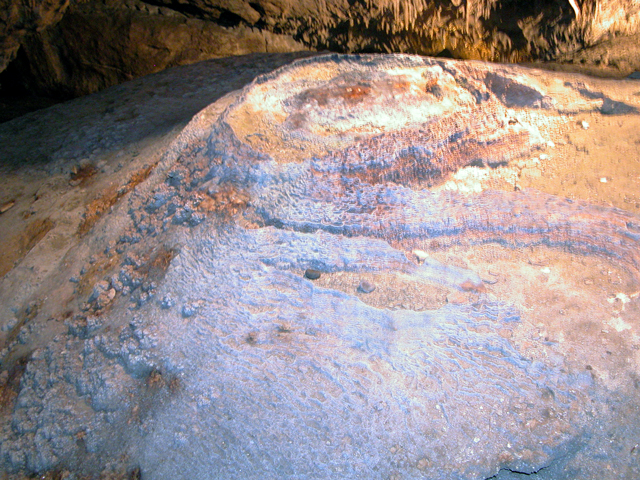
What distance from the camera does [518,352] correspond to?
106cm

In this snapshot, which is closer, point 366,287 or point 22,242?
point 366,287

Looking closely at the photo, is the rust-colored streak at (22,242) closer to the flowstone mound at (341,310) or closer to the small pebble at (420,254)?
the flowstone mound at (341,310)

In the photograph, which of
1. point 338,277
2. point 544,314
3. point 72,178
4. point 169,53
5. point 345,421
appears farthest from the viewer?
point 169,53

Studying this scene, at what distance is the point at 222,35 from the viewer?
9.62 ft

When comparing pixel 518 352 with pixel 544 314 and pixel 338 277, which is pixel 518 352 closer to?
pixel 544 314

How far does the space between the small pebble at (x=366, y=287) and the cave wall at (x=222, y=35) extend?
5.47ft

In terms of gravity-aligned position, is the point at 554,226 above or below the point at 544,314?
above

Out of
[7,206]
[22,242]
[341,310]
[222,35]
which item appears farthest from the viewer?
[222,35]

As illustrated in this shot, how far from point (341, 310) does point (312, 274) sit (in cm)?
13

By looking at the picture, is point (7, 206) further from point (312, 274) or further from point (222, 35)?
point (222, 35)

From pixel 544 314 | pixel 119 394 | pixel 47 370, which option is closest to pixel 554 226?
pixel 544 314

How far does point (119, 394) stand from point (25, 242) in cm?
93

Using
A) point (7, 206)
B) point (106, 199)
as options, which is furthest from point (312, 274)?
point (7, 206)

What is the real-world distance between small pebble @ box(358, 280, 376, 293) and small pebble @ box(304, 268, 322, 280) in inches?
4.7
